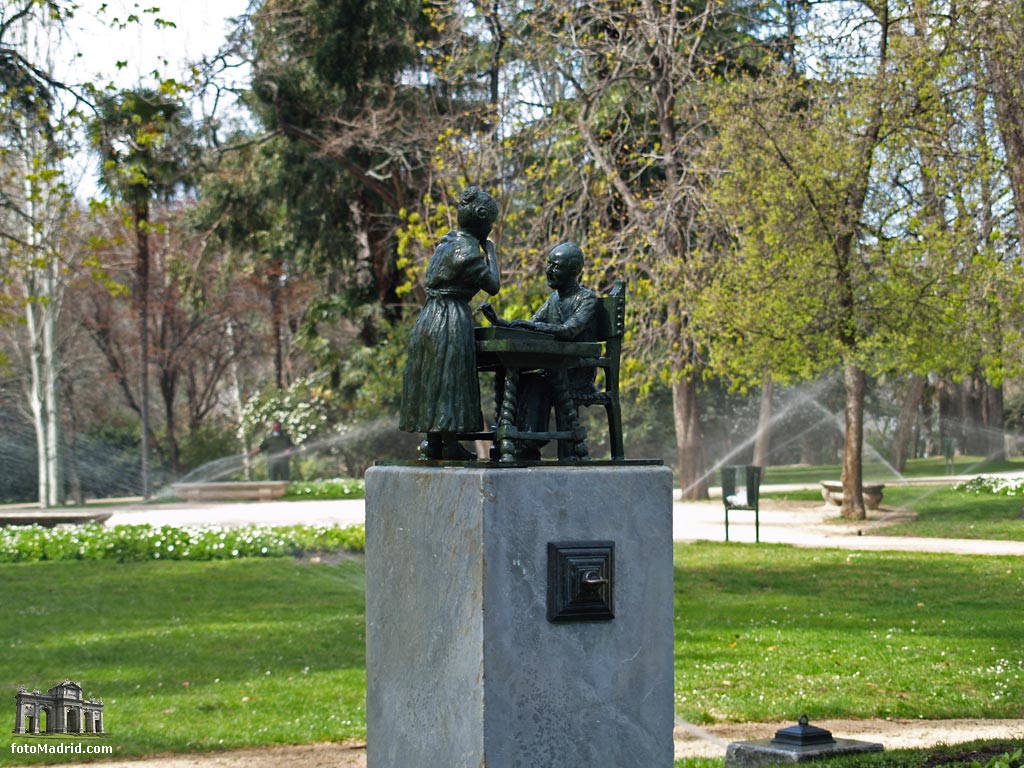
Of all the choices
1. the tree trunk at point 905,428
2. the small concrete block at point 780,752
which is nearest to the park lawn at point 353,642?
the small concrete block at point 780,752

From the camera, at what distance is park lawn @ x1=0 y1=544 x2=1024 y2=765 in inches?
320

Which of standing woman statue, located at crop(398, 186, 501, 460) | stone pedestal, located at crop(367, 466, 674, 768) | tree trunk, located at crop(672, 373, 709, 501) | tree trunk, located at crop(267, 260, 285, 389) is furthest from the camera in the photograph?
tree trunk, located at crop(267, 260, 285, 389)

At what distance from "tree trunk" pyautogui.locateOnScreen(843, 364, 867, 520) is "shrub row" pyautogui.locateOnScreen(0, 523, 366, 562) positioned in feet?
26.5

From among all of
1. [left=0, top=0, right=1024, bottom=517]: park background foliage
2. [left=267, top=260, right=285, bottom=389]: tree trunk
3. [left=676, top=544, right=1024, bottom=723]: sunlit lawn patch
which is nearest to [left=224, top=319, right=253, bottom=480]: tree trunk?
[left=267, top=260, right=285, bottom=389]: tree trunk

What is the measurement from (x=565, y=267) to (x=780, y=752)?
112 inches

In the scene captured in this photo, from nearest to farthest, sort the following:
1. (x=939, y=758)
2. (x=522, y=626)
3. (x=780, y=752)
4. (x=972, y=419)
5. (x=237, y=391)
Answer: (x=522, y=626)
(x=939, y=758)
(x=780, y=752)
(x=972, y=419)
(x=237, y=391)

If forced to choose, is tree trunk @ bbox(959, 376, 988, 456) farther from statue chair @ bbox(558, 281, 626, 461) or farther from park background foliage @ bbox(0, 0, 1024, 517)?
statue chair @ bbox(558, 281, 626, 461)

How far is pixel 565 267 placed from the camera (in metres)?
5.11

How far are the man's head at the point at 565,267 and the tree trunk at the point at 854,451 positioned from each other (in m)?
16.2

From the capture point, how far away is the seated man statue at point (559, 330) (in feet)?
15.9

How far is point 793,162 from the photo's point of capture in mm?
17578

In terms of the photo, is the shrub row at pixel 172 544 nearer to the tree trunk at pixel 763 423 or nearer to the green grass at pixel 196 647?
the green grass at pixel 196 647

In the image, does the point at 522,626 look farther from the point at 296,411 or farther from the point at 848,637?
the point at 296,411

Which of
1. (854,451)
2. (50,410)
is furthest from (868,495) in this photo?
(50,410)
